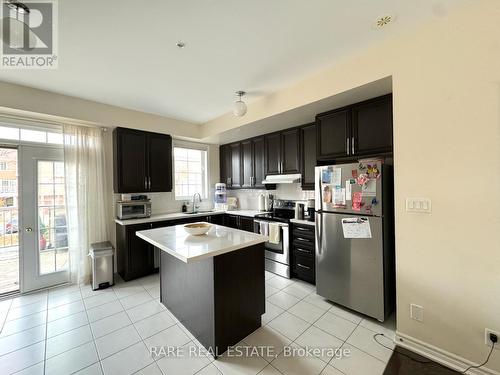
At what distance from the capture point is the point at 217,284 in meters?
1.74

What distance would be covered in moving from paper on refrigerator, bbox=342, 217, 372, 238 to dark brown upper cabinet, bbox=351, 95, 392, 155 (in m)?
0.80

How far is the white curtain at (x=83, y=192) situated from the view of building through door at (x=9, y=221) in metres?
0.55

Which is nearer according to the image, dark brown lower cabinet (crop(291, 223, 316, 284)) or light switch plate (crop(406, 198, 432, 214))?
light switch plate (crop(406, 198, 432, 214))

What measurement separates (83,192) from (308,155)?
350cm

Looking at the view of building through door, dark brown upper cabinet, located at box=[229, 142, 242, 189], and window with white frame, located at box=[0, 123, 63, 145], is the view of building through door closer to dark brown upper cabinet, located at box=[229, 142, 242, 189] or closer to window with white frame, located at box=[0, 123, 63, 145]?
window with white frame, located at box=[0, 123, 63, 145]

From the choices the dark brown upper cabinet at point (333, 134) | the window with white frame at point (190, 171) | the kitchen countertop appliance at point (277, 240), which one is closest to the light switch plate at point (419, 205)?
the dark brown upper cabinet at point (333, 134)

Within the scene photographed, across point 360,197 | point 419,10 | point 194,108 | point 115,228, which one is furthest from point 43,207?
point 419,10

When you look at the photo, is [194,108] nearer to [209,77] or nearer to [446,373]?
[209,77]

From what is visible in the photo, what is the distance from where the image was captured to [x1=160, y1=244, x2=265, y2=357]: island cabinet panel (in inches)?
69.1

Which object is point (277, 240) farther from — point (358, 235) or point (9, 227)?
point (9, 227)

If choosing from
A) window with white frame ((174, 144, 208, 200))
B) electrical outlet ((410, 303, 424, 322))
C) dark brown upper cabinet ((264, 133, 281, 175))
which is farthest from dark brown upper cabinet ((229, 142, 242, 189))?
electrical outlet ((410, 303, 424, 322))

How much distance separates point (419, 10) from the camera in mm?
1562

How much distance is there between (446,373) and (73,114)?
4.86 meters

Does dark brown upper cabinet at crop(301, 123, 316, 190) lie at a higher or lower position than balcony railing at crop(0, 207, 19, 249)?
higher
